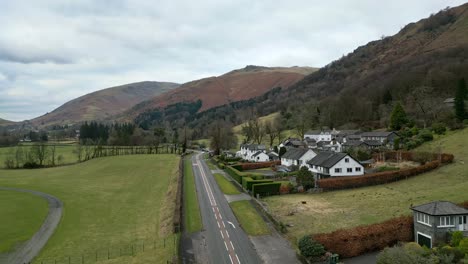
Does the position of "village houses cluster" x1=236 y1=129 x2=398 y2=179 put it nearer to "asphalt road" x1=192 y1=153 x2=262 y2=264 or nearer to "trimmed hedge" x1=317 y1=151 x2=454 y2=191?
"trimmed hedge" x1=317 y1=151 x2=454 y2=191

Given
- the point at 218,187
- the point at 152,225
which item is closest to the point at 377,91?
the point at 218,187

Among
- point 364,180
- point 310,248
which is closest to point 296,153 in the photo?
point 364,180

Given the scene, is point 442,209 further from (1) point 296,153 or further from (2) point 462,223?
(1) point 296,153

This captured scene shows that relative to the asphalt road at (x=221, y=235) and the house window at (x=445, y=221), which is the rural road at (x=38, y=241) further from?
the house window at (x=445, y=221)

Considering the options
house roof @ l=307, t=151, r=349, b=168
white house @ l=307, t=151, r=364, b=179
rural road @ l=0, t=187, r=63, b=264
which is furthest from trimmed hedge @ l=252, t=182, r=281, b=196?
rural road @ l=0, t=187, r=63, b=264

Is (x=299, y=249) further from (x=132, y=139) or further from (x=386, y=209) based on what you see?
(x=132, y=139)

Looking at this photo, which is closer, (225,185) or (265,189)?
(265,189)

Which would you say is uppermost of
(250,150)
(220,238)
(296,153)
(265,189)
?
(296,153)
